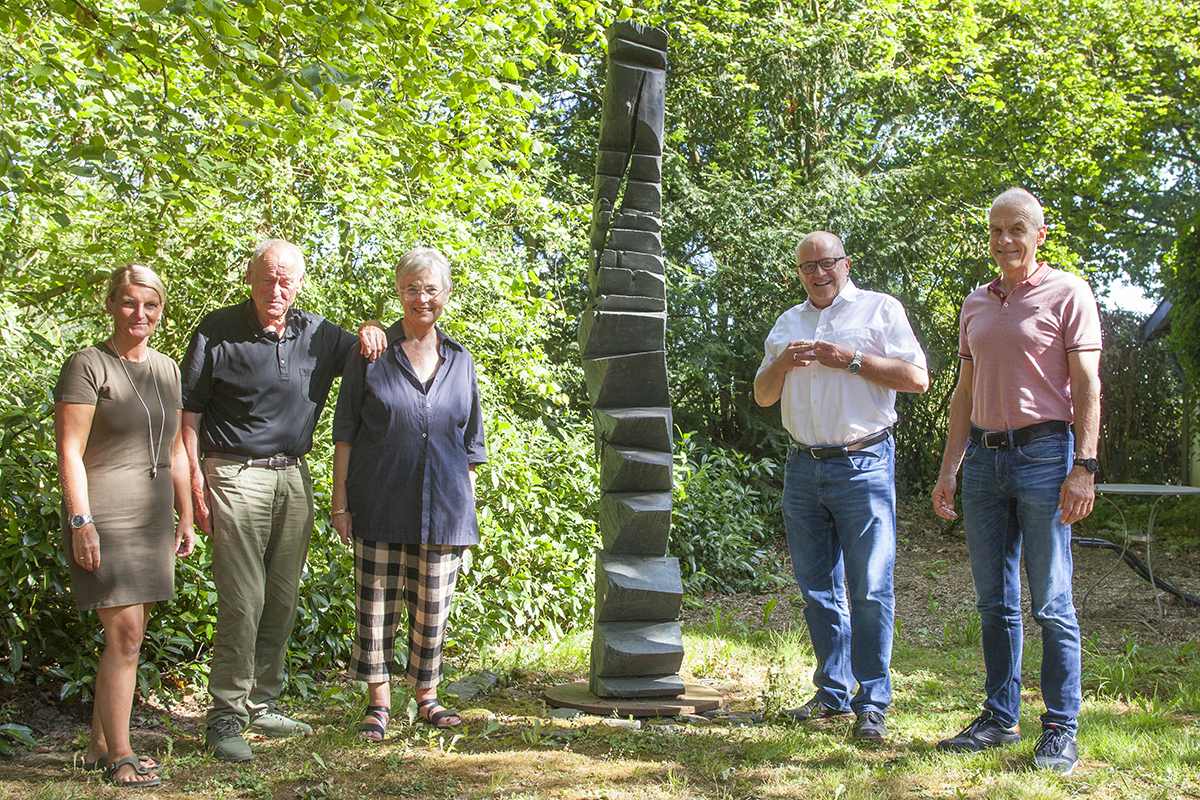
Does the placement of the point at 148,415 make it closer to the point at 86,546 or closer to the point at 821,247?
the point at 86,546

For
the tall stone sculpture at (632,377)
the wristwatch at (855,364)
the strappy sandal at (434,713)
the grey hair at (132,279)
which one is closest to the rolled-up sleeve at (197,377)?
the grey hair at (132,279)

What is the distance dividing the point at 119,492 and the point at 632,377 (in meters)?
1.96

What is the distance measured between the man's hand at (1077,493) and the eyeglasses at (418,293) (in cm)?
220

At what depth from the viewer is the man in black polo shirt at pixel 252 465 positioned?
3.04m

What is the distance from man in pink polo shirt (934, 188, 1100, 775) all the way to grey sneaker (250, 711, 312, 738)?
7.50ft

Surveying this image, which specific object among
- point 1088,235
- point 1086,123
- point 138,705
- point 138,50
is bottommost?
point 138,705

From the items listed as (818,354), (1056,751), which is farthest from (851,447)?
(1056,751)

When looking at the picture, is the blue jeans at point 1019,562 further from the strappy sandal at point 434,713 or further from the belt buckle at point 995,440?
the strappy sandal at point 434,713

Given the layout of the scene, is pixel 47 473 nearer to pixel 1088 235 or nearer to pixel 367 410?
pixel 367 410

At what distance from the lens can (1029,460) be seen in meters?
2.80

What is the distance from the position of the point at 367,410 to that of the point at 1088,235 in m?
12.5

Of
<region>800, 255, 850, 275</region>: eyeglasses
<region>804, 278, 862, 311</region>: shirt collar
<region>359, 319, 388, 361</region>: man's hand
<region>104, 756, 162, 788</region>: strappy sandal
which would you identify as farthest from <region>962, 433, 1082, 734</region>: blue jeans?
<region>104, 756, 162, 788</region>: strappy sandal

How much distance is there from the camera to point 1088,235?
12.5m

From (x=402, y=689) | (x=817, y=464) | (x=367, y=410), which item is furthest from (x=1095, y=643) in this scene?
(x=367, y=410)
